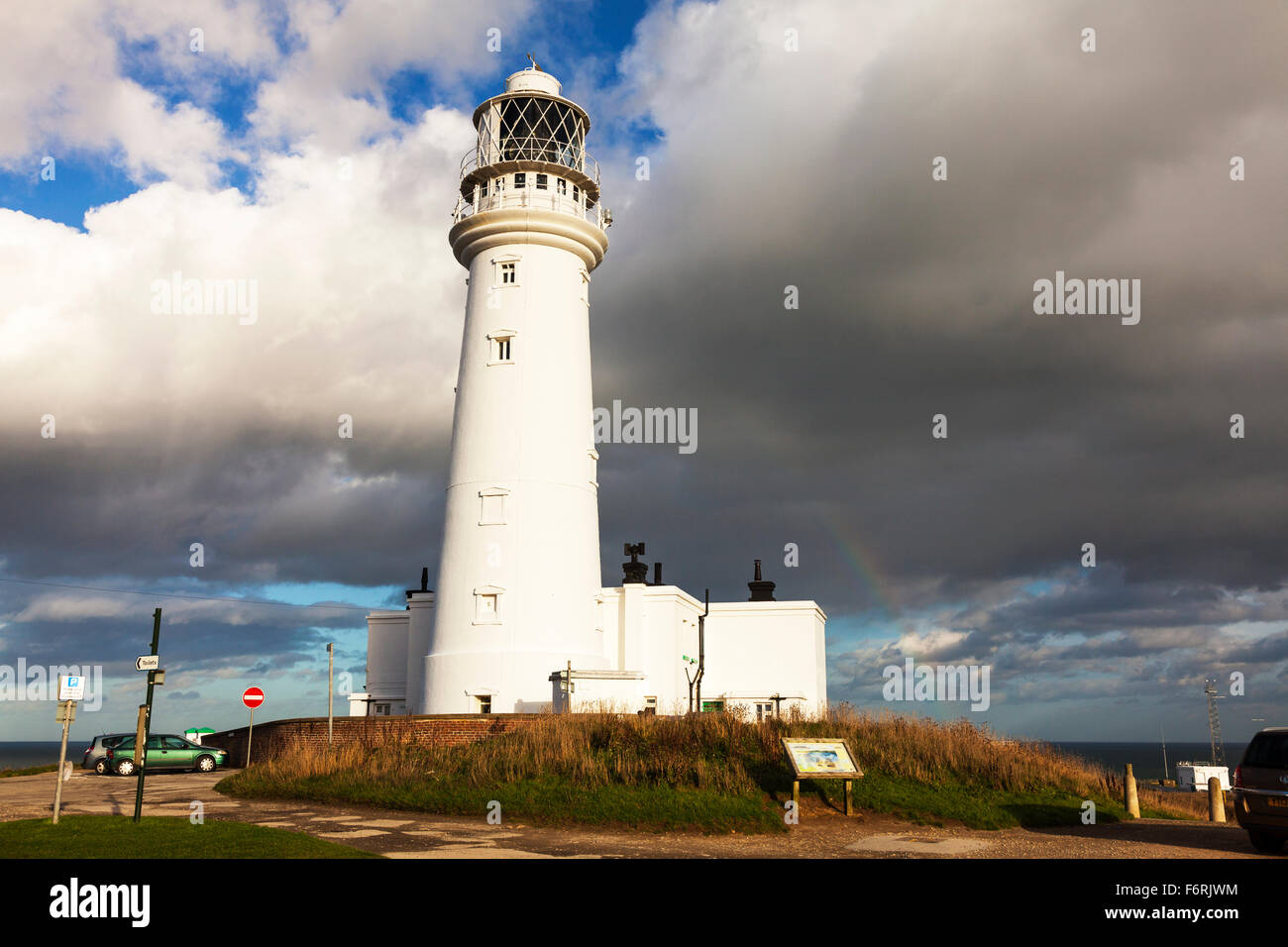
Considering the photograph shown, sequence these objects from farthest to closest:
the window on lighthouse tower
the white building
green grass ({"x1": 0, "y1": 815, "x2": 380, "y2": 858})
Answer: the window on lighthouse tower, the white building, green grass ({"x1": 0, "y1": 815, "x2": 380, "y2": 858})

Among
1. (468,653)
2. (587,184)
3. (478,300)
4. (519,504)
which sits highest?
(587,184)

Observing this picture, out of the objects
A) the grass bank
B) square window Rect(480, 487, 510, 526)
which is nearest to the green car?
the grass bank

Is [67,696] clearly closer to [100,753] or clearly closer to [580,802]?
[580,802]

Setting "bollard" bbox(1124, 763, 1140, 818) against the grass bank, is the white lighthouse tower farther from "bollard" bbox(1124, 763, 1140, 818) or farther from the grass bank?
"bollard" bbox(1124, 763, 1140, 818)

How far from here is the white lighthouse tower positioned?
90.7 ft

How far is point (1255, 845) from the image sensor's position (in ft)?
44.9

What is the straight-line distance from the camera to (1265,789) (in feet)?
43.0

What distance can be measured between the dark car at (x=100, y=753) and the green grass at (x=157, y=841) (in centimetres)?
1786

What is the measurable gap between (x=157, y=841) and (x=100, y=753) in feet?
76.0

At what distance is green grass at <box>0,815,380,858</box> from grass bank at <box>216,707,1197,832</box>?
4510 mm

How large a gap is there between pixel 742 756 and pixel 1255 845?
868 centimetres
